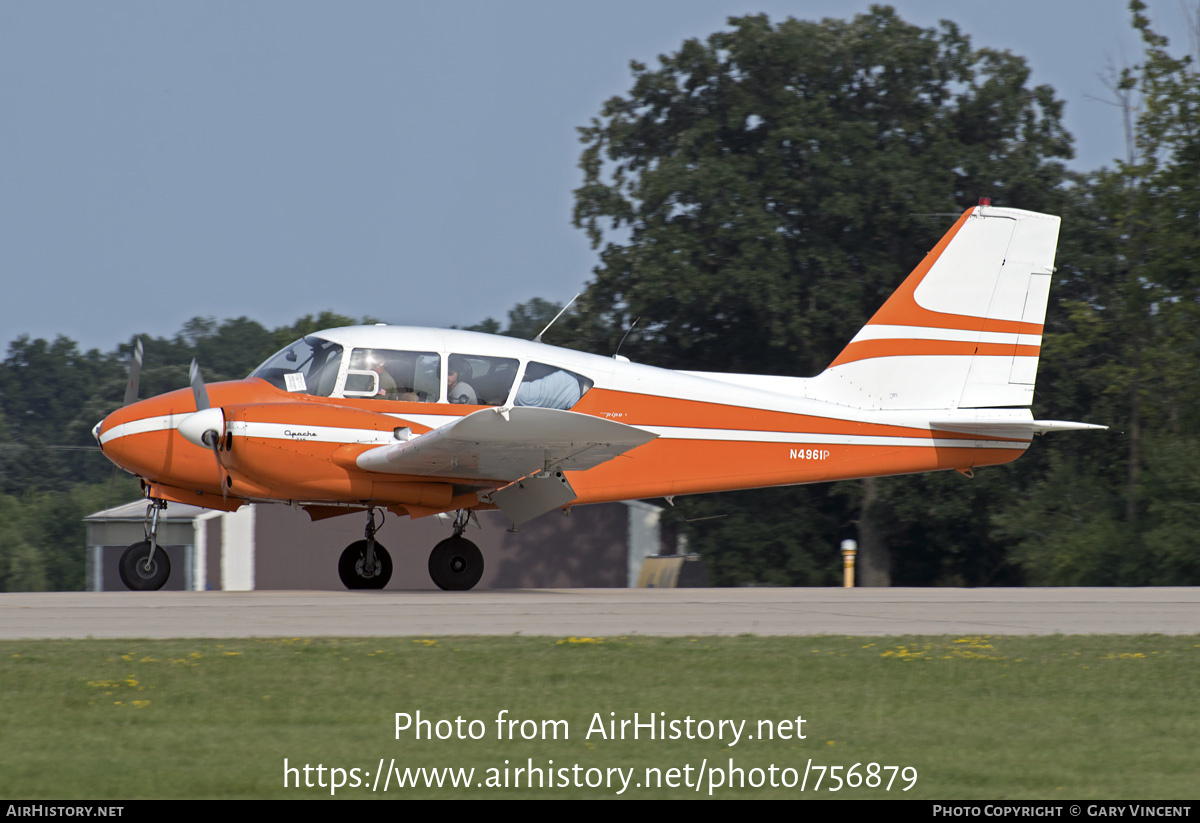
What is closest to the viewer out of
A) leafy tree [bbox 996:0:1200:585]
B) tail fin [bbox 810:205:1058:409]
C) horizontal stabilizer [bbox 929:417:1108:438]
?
horizontal stabilizer [bbox 929:417:1108:438]

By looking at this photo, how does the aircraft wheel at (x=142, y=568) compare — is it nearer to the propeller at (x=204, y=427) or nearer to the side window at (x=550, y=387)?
the propeller at (x=204, y=427)

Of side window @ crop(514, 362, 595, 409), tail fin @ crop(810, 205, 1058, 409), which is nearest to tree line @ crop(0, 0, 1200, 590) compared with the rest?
tail fin @ crop(810, 205, 1058, 409)

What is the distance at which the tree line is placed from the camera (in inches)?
996

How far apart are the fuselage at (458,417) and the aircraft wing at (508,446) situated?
0.32 meters

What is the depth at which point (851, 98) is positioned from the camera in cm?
3117

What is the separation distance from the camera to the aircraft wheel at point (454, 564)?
1411cm

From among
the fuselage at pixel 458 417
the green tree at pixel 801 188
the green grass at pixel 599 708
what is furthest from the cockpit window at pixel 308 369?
the green tree at pixel 801 188

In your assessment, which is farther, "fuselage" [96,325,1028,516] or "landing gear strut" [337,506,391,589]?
"landing gear strut" [337,506,391,589]

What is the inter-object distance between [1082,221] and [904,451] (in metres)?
16.9

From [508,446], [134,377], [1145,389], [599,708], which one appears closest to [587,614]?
[508,446]

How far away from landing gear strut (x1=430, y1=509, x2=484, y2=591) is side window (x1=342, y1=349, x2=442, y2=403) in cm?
148

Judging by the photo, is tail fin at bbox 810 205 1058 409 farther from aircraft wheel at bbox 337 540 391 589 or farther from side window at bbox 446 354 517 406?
aircraft wheel at bbox 337 540 391 589

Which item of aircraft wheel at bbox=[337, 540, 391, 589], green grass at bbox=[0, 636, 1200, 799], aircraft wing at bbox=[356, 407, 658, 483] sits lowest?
aircraft wheel at bbox=[337, 540, 391, 589]

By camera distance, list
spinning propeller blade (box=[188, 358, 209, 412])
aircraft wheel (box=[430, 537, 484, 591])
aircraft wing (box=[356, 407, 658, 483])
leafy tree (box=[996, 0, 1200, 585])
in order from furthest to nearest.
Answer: leafy tree (box=[996, 0, 1200, 585]) → aircraft wheel (box=[430, 537, 484, 591]) → spinning propeller blade (box=[188, 358, 209, 412]) → aircraft wing (box=[356, 407, 658, 483])
